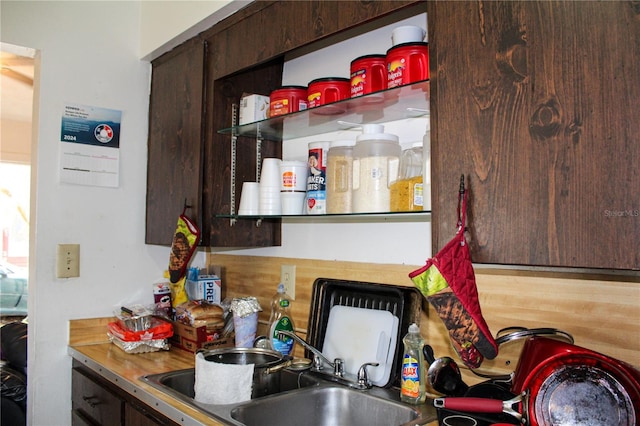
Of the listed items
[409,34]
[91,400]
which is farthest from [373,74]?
[91,400]

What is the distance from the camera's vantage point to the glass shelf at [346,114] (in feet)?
4.77

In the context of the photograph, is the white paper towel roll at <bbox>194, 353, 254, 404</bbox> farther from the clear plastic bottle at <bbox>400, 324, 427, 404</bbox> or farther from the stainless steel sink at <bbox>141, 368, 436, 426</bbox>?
the clear plastic bottle at <bbox>400, 324, 427, 404</bbox>

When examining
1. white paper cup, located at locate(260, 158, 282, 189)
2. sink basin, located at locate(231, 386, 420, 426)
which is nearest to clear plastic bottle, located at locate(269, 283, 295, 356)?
sink basin, located at locate(231, 386, 420, 426)

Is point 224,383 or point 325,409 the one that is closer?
point 224,383

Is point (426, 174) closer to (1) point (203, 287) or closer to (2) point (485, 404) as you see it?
(2) point (485, 404)

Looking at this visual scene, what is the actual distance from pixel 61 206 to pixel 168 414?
1.14 m

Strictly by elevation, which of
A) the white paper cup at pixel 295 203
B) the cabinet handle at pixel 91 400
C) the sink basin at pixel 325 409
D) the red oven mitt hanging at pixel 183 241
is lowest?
the cabinet handle at pixel 91 400

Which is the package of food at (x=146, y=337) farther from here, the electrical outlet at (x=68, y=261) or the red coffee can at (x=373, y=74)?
the red coffee can at (x=373, y=74)

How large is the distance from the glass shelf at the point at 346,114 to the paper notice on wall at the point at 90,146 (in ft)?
2.05

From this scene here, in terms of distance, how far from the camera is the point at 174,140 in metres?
2.16

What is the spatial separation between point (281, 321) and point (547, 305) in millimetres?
932

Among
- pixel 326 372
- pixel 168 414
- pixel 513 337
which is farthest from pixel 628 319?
pixel 168 414

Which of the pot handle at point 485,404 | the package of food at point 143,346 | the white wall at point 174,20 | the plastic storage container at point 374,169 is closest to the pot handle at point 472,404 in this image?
the pot handle at point 485,404

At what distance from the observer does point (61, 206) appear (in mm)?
2182
